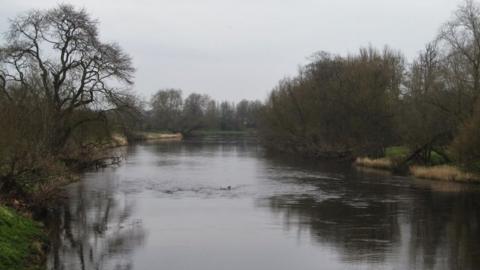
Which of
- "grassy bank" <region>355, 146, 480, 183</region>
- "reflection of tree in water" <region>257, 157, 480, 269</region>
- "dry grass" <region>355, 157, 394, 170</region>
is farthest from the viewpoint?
"dry grass" <region>355, 157, 394, 170</region>

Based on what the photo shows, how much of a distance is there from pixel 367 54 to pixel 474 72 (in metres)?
30.0

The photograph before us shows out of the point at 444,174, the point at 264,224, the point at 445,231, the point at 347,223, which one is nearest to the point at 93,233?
the point at 264,224

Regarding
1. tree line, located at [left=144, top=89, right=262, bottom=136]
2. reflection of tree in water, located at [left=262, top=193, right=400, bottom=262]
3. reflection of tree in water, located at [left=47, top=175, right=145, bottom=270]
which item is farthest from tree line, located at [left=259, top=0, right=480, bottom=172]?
tree line, located at [left=144, top=89, right=262, bottom=136]

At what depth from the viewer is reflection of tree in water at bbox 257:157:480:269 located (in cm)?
1839

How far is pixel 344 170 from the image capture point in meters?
51.1

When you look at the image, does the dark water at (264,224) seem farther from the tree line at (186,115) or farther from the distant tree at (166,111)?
the distant tree at (166,111)

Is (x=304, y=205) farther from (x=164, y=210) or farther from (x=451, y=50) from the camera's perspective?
(x=451, y=50)

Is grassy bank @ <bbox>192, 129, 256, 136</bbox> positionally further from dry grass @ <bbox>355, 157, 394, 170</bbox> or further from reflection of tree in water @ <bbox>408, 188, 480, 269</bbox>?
reflection of tree in water @ <bbox>408, 188, 480, 269</bbox>

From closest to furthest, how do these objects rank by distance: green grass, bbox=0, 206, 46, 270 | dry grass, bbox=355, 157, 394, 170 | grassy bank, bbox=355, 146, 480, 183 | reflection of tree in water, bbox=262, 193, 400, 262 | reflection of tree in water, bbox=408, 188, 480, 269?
1. green grass, bbox=0, 206, 46, 270
2. reflection of tree in water, bbox=408, 188, 480, 269
3. reflection of tree in water, bbox=262, 193, 400, 262
4. grassy bank, bbox=355, 146, 480, 183
5. dry grass, bbox=355, 157, 394, 170

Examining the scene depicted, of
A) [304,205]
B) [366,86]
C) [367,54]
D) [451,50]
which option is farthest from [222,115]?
[304,205]

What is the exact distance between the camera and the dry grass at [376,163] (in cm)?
5109

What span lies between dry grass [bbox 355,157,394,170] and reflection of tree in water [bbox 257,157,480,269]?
507 inches

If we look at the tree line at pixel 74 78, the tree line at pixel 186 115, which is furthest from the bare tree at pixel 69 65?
the tree line at pixel 186 115

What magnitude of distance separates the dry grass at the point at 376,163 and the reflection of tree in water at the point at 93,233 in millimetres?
27382
